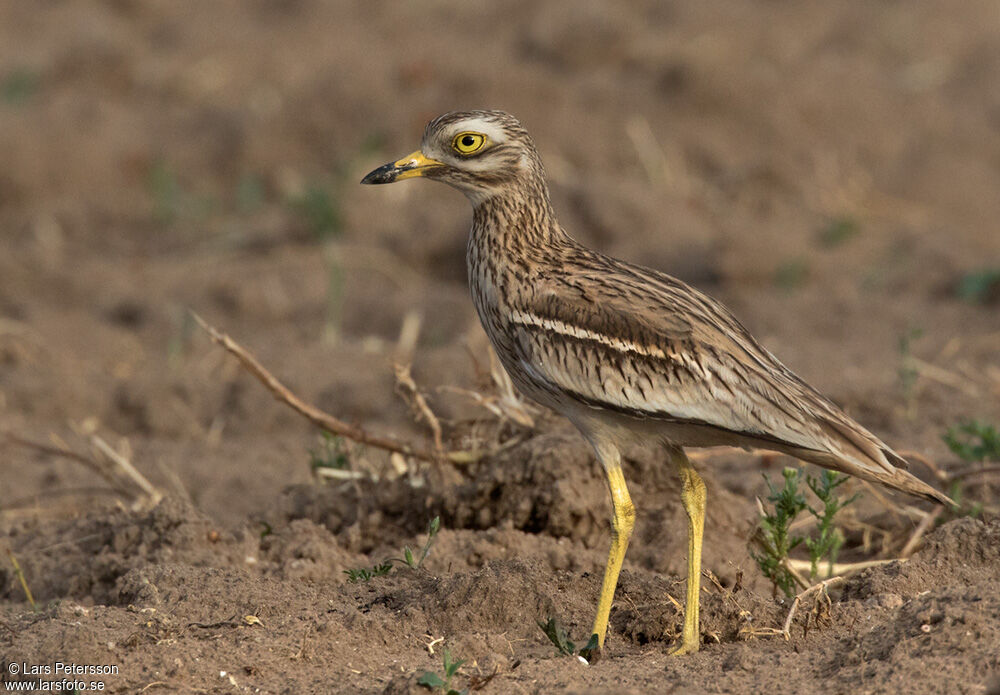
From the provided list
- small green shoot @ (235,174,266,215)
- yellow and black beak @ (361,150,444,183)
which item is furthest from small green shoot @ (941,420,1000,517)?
small green shoot @ (235,174,266,215)

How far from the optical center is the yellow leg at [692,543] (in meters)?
4.29

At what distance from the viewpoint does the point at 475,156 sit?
4902 mm

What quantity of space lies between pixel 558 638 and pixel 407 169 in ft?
5.51

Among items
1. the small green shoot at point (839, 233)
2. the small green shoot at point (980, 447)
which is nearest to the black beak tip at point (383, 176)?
the small green shoot at point (980, 447)

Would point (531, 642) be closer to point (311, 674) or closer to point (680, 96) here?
point (311, 674)

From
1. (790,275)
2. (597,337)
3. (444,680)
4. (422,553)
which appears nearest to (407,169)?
(597,337)

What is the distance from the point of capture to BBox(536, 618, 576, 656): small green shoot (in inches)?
166

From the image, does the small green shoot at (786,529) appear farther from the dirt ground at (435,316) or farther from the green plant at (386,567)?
the green plant at (386,567)

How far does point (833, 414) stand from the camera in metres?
4.26

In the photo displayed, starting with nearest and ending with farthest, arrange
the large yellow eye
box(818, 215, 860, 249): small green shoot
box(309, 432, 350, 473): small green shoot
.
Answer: the large yellow eye → box(309, 432, 350, 473): small green shoot → box(818, 215, 860, 249): small green shoot

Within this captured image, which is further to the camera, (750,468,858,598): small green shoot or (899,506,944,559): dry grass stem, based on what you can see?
(899,506,944,559): dry grass stem

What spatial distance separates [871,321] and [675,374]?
15.6ft

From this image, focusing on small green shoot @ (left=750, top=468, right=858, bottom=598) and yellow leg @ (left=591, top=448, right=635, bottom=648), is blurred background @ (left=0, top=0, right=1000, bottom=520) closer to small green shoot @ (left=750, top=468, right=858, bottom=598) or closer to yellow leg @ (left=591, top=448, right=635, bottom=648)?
small green shoot @ (left=750, top=468, right=858, bottom=598)

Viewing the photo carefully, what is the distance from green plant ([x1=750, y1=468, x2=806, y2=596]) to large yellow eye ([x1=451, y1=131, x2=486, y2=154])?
145 centimetres
